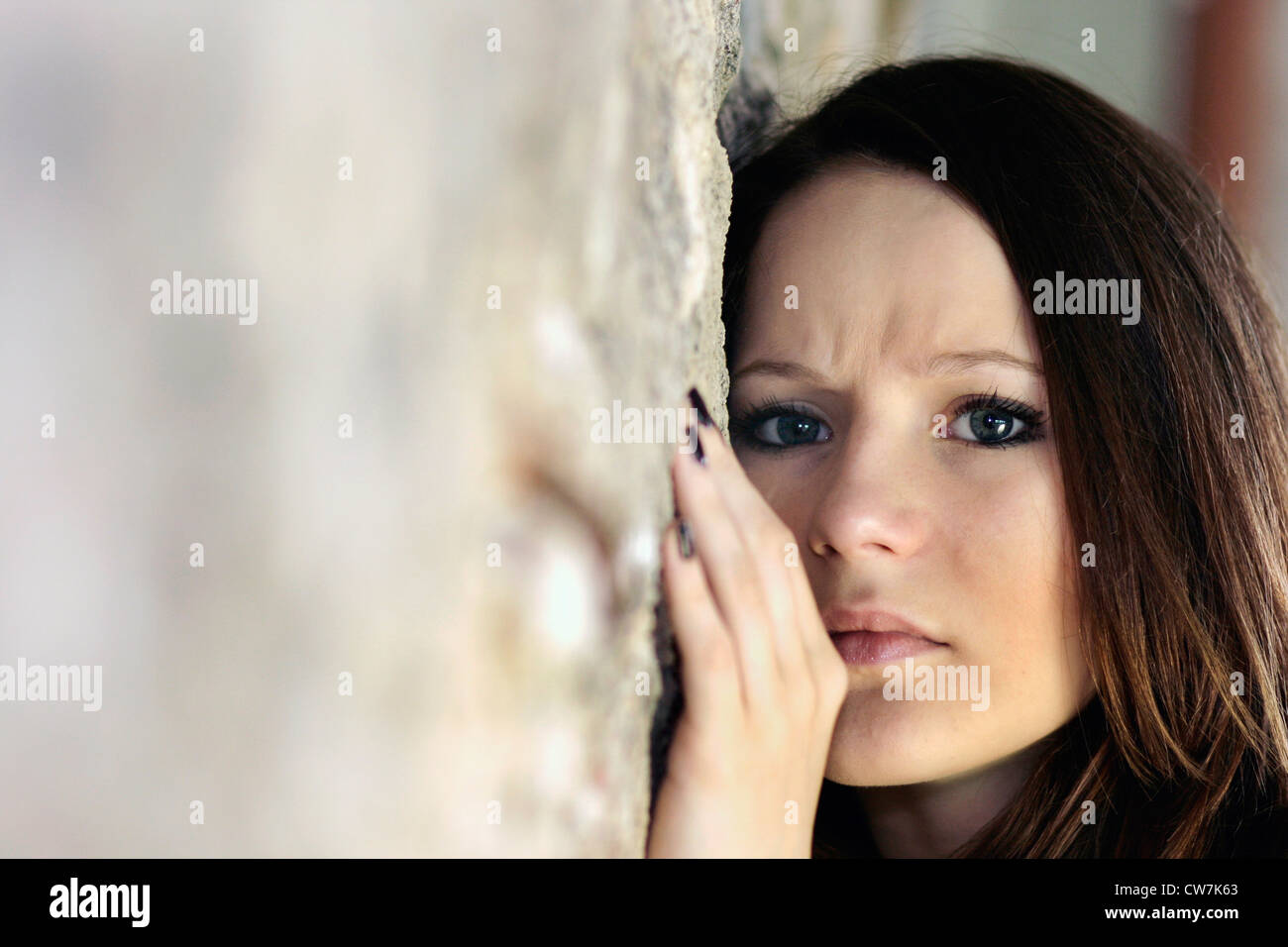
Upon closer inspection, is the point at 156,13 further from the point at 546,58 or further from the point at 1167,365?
the point at 1167,365

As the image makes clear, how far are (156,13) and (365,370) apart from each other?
0.46ft

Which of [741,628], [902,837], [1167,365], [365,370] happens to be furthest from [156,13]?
[902,837]

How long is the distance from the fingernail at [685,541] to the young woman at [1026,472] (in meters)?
0.12

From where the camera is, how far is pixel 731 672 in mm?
588

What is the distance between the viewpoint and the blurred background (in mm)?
317

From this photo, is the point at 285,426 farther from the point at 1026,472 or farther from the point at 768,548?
the point at 1026,472

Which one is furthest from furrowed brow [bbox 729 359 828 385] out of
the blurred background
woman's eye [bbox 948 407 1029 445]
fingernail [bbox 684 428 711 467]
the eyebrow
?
the blurred background

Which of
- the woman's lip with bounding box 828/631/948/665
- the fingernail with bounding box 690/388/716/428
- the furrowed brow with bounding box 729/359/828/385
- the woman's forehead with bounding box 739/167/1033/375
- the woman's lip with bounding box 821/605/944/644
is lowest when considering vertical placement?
the woman's lip with bounding box 828/631/948/665

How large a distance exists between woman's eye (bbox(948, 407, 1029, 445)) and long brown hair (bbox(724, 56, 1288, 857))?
0.13 ft

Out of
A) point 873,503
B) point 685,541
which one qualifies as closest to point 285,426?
point 685,541

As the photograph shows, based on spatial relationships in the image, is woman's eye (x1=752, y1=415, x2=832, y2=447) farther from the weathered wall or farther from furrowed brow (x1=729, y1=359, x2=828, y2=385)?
the weathered wall

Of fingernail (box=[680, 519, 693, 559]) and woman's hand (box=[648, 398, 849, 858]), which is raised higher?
fingernail (box=[680, 519, 693, 559])

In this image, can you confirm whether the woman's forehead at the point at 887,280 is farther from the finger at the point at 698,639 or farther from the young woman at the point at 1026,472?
the finger at the point at 698,639

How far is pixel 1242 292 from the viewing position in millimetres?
916
